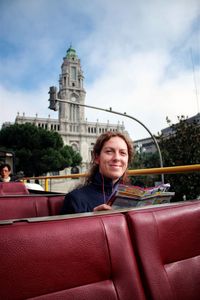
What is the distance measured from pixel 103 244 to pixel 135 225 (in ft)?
0.65

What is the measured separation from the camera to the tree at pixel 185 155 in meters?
13.5

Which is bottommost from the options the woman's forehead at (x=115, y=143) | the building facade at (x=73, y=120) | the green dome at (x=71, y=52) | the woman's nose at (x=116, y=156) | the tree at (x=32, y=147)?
the woman's nose at (x=116, y=156)

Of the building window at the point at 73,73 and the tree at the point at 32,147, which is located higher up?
the building window at the point at 73,73

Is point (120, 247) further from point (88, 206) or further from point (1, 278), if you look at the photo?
point (88, 206)

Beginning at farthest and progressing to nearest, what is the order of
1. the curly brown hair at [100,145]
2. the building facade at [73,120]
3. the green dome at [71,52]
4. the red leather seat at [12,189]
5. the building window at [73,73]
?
the green dome at [71,52]
the building window at [73,73]
the building facade at [73,120]
the red leather seat at [12,189]
the curly brown hair at [100,145]

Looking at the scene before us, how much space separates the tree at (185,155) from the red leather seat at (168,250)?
42.1 feet

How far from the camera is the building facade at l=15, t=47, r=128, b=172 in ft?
224

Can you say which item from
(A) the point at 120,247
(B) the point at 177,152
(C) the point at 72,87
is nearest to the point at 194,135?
(B) the point at 177,152

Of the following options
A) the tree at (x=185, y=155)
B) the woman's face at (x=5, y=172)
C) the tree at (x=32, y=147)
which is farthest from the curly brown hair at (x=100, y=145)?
the tree at (x=32, y=147)

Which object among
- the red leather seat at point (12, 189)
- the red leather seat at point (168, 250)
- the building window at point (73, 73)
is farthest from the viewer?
the building window at point (73, 73)

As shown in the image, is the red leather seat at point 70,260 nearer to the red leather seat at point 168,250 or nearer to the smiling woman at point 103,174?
the red leather seat at point 168,250

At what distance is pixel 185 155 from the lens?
45.7ft

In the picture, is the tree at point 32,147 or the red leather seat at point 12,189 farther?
the tree at point 32,147

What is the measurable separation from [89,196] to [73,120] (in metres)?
70.0
